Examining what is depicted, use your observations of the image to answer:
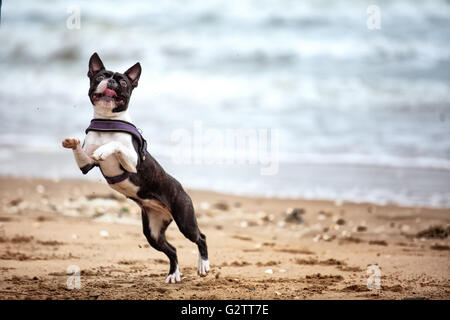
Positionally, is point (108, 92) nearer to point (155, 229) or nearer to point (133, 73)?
point (133, 73)

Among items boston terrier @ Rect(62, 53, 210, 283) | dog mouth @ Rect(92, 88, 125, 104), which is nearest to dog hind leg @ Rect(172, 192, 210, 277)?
boston terrier @ Rect(62, 53, 210, 283)

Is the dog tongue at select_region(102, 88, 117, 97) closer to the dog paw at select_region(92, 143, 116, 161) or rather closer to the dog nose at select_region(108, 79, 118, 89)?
the dog nose at select_region(108, 79, 118, 89)

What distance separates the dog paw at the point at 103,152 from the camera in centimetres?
348

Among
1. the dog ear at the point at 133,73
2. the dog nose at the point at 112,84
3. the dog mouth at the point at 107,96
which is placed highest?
the dog ear at the point at 133,73

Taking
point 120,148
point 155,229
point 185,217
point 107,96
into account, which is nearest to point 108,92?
point 107,96

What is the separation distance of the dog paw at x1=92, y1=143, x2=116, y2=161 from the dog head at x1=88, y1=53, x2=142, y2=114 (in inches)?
10.2

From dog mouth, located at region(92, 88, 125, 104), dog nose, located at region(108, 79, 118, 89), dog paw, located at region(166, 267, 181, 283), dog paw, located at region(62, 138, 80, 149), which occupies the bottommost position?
dog paw, located at region(166, 267, 181, 283)

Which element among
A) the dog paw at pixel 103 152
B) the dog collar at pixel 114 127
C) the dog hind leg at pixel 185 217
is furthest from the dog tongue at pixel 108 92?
the dog hind leg at pixel 185 217

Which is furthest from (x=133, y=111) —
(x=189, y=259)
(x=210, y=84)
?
(x=189, y=259)

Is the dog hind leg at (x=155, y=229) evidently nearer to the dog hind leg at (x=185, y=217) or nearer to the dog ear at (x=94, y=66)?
the dog hind leg at (x=185, y=217)

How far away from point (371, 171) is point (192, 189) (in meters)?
3.18

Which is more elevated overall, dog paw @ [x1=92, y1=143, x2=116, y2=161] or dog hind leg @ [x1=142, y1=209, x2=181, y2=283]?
dog paw @ [x1=92, y1=143, x2=116, y2=161]

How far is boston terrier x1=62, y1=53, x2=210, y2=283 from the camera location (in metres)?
3.58
